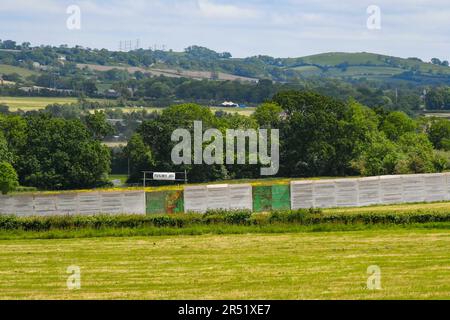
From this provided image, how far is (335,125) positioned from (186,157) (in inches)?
742

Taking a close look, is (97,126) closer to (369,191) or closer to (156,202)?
(156,202)

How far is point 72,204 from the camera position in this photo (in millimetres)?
58844

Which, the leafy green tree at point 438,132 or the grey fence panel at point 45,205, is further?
the leafy green tree at point 438,132

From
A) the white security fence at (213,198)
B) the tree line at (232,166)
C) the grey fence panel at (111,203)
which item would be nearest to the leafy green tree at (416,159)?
the tree line at (232,166)

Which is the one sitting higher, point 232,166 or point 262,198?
point 262,198

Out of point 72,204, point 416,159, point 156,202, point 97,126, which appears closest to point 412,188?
point 156,202

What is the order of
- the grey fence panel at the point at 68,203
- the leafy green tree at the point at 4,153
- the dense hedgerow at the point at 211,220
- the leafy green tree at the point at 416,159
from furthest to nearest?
the leafy green tree at the point at 4,153 → the leafy green tree at the point at 416,159 → the grey fence panel at the point at 68,203 → the dense hedgerow at the point at 211,220

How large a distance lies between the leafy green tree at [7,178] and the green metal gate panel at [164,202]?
34.1 metres

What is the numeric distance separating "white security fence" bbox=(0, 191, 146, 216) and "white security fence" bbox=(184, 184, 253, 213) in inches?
119

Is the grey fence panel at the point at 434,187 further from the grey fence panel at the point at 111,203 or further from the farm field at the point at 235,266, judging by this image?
Answer: the farm field at the point at 235,266

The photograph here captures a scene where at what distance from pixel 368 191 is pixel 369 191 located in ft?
0.31

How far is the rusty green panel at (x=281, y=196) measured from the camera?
206 ft

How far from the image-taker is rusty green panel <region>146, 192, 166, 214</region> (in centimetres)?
6156
